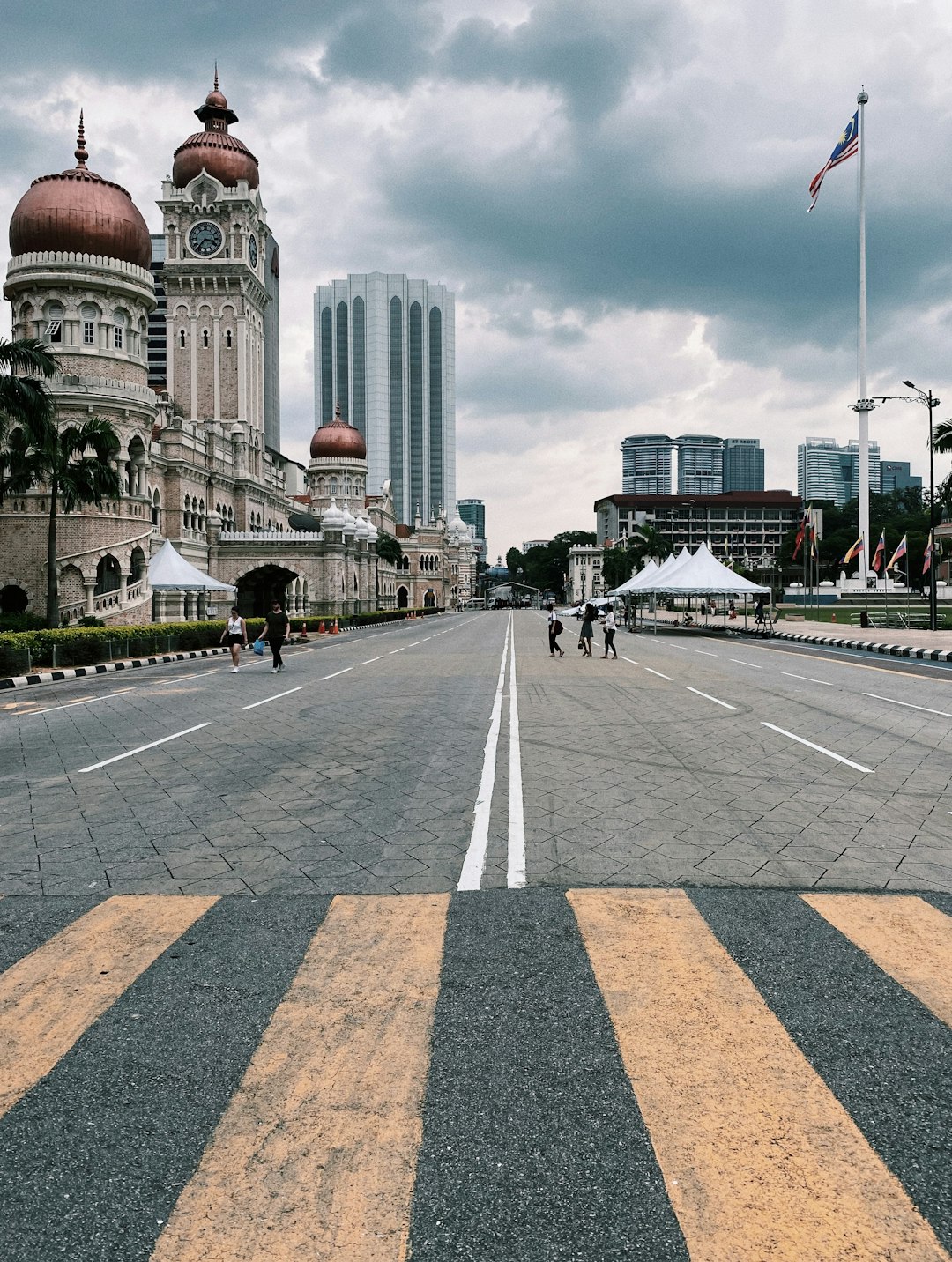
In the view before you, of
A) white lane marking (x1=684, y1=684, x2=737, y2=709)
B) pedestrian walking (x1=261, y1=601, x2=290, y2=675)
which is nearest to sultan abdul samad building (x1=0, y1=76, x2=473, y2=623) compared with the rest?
pedestrian walking (x1=261, y1=601, x2=290, y2=675)

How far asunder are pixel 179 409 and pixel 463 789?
62.5 meters

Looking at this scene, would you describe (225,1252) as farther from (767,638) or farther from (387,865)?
(767,638)

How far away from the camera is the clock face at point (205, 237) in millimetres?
63406

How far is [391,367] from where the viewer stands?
593 feet

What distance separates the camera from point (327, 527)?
58.8 m

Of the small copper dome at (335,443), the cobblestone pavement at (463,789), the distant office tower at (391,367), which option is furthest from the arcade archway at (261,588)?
the distant office tower at (391,367)

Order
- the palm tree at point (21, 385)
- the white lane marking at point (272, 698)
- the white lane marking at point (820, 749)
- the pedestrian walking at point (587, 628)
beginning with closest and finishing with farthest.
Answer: the white lane marking at point (820, 749) < the white lane marking at point (272, 698) < the pedestrian walking at point (587, 628) < the palm tree at point (21, 385)

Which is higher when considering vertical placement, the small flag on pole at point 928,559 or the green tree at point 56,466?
the green tree at point 56,466

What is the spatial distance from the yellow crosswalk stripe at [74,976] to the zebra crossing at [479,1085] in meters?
0.02

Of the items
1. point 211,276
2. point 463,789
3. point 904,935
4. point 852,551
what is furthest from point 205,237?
point 904,935

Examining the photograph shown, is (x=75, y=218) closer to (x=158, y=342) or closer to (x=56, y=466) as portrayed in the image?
(x=56, y=466)

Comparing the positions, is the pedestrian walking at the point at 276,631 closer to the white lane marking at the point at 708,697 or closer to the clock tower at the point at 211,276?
the white lane marking at the point at 708,697

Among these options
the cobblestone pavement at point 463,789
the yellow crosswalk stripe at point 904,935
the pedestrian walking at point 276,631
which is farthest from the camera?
the pedestrian walking at point 276,631

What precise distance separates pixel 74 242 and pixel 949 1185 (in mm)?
48511
